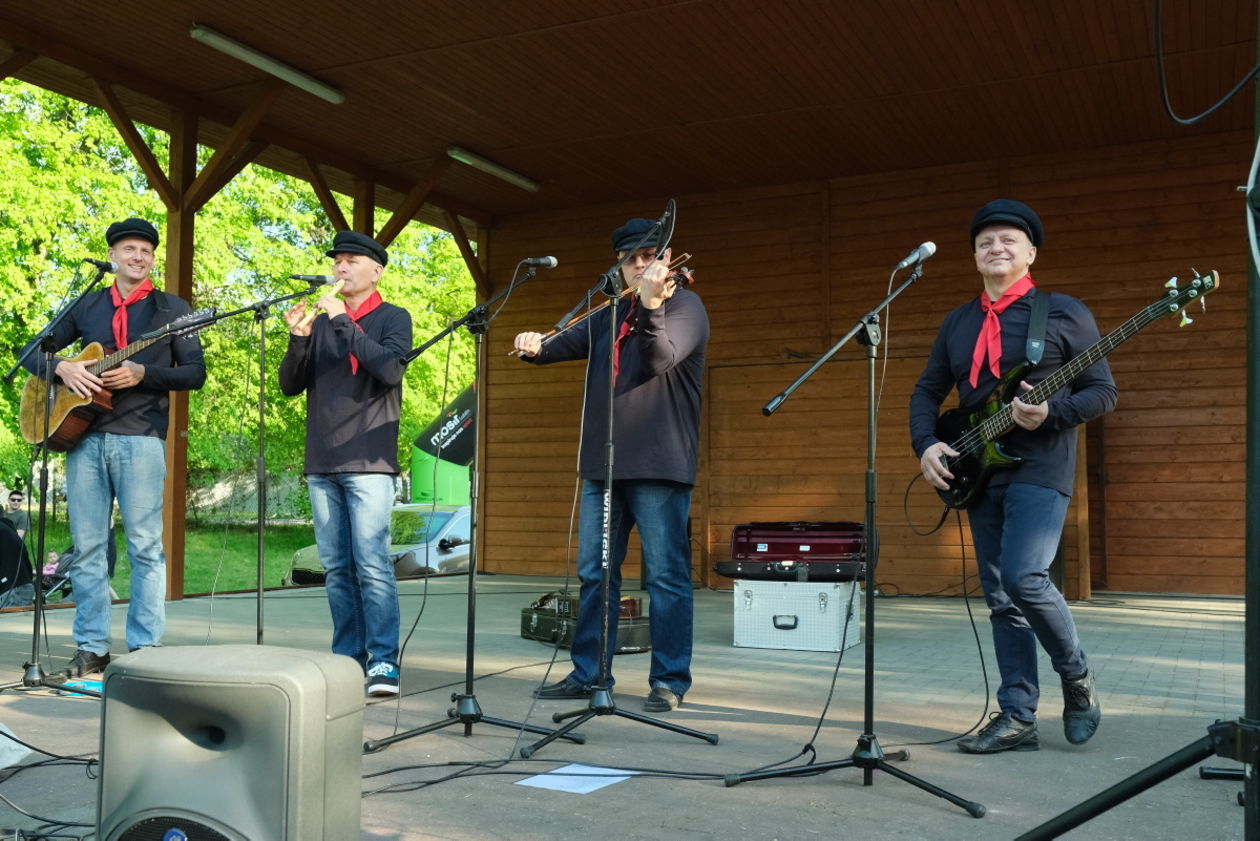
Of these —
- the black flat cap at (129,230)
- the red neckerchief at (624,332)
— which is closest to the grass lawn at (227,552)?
the black flat cap at (129,230)

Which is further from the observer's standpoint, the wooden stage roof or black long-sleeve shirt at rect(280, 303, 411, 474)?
the wooden stage roof

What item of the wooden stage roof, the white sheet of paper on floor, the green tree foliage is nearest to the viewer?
the white sheet of paper on floor

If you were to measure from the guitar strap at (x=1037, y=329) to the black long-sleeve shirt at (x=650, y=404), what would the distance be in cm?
116

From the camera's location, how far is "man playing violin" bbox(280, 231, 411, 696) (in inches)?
175

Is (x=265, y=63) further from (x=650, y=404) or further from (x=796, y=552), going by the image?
(x=650, y=404)

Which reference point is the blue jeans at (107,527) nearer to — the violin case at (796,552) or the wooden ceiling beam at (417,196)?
the violin case at (796,552)

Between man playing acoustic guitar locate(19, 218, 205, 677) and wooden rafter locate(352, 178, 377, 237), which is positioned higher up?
wooden rafter locate(352, 178, 377, 237)

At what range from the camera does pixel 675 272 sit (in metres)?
3.70

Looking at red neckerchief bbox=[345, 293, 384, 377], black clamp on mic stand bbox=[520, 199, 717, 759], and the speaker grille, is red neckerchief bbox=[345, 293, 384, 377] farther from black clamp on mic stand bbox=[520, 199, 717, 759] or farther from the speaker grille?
the speaker grille

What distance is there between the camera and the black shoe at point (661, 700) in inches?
165

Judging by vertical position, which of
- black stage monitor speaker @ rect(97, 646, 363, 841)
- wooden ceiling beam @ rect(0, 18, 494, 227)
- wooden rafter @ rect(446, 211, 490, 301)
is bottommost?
black stage monitor speaker @ rect(97, 646, 363, 841)

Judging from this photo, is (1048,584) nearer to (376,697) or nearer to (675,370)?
(675,370)

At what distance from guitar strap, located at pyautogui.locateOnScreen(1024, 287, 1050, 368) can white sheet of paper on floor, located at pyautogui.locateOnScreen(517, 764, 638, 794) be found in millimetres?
1748

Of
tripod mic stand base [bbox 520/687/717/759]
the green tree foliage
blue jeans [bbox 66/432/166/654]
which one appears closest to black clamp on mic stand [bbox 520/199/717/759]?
tripod mic stand base [bbox 520/687/717/759]
